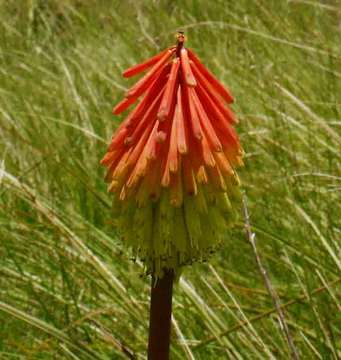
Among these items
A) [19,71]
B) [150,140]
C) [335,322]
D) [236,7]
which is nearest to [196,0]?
[236,7]

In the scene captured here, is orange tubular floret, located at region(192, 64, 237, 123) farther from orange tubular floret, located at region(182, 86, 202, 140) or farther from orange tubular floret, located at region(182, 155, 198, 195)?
orange tubular floret, located at region(182, 155, 198, 195)

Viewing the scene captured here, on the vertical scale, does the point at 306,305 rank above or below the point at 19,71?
below

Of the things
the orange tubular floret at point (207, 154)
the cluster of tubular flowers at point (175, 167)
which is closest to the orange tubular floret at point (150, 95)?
the cluster of tubular flowers at point (175, 167)

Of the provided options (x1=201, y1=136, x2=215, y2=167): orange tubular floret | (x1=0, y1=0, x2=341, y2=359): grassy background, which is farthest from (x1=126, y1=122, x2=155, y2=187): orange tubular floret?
(x1=0, y1=0, x2=341, y2=359): grassy background

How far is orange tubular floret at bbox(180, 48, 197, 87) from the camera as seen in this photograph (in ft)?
3.85

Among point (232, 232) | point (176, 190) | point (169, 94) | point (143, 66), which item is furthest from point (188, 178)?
point (232, 232)

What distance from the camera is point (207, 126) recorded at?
122 cm

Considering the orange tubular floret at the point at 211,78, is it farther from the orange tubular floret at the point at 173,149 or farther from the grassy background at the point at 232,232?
the grassy background at the point at 232,232

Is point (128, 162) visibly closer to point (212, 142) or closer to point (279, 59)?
point (212, 142)

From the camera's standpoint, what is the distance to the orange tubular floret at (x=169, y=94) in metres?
1.17

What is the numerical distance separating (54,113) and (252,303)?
204 centimetres

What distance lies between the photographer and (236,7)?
16.6 ft

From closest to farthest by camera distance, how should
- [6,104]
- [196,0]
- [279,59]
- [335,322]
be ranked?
[335,322]
[6,104]
[279,59]
[196,0]

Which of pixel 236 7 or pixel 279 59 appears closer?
pixel 279 59
